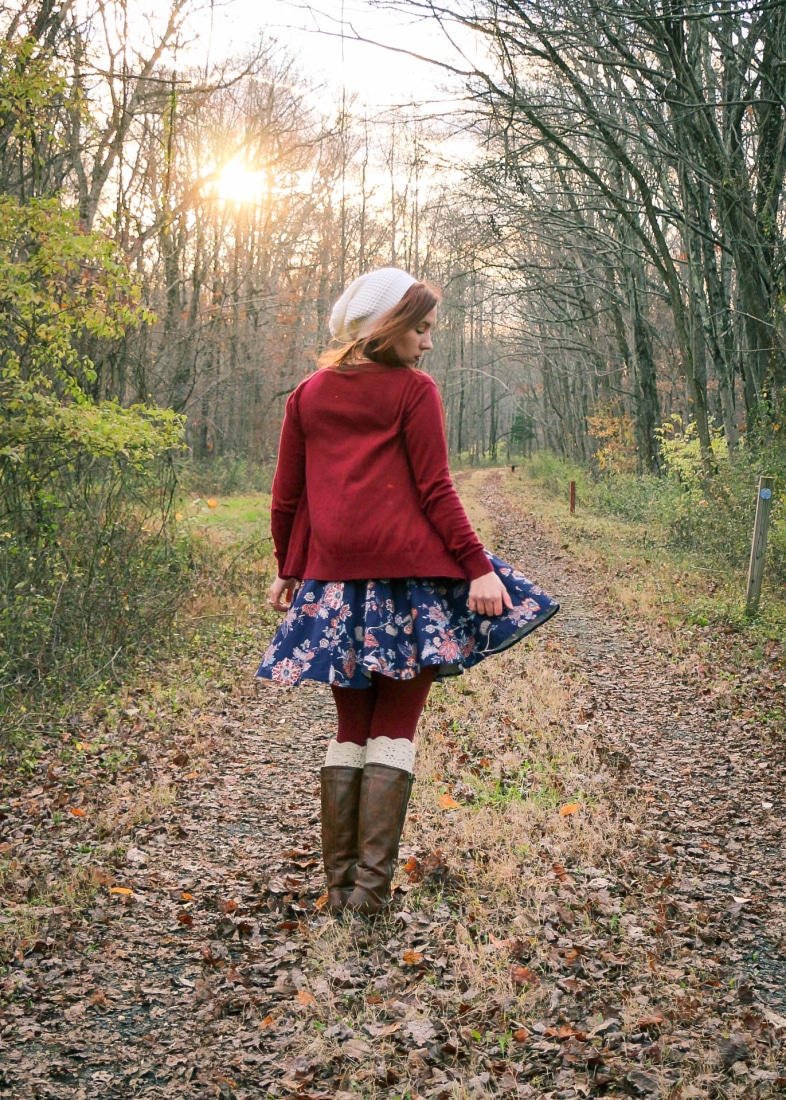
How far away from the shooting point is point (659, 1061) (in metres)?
2.59

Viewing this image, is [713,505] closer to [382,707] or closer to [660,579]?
[660,579]

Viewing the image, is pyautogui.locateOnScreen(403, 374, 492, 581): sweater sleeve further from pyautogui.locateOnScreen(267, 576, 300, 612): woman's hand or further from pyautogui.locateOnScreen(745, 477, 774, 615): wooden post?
pyautogui.locateOnScreen(745, 477, 774, 615): wooden post

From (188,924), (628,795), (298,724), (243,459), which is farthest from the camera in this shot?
(243,459)

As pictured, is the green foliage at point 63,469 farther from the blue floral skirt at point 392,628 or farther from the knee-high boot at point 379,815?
the knee-high boot at point 379,815

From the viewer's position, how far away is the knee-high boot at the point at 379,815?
3334mm

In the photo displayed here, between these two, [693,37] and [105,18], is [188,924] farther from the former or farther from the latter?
[693,37]

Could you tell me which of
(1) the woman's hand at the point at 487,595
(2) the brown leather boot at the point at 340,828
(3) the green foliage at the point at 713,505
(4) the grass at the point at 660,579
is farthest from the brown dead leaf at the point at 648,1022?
(3) the green foliage at the point at 713,505

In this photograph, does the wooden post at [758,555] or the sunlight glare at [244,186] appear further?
the sunlight glare at [244,186]

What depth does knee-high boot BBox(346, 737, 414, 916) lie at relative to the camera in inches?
131

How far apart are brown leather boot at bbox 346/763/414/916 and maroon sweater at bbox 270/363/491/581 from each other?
729 millimetres

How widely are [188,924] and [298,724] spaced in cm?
306

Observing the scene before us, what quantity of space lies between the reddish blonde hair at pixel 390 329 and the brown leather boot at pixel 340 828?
4.87 feet

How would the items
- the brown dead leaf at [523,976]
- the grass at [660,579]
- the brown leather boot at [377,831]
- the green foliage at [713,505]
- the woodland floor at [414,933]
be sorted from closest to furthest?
the woodland floor at [414,933]
the brown dead leaf at [523,976]
the brown leather boot at [377,831]
the grass at [660,579]
the green foliage at [713,505]

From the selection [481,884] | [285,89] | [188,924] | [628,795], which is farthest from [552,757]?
[285,89]
